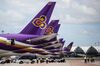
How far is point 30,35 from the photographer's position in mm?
48000

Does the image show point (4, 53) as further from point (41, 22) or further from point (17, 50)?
point (41, 22)

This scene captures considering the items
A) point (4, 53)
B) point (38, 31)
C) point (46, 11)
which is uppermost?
point (46, 11)

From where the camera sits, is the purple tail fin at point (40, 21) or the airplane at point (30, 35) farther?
the purple tail fin at point (40, 21)

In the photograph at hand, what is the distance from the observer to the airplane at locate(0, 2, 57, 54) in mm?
43969

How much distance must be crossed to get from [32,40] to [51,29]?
145 feet

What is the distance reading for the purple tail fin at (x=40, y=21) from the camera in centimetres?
5162

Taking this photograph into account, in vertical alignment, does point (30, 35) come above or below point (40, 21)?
below

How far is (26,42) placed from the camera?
46.2 m

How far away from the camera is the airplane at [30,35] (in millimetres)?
43969

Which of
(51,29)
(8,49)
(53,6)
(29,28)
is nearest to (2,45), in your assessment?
(8,49)

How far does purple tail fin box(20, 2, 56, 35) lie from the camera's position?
51625 mm

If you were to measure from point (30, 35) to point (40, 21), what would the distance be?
4.82 m

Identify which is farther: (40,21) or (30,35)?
(40,21)

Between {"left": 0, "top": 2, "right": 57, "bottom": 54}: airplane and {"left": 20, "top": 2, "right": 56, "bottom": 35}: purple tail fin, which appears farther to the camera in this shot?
{"left": 20, "top": 2, "right": 56, "bottom": 35}: purple tail fin
